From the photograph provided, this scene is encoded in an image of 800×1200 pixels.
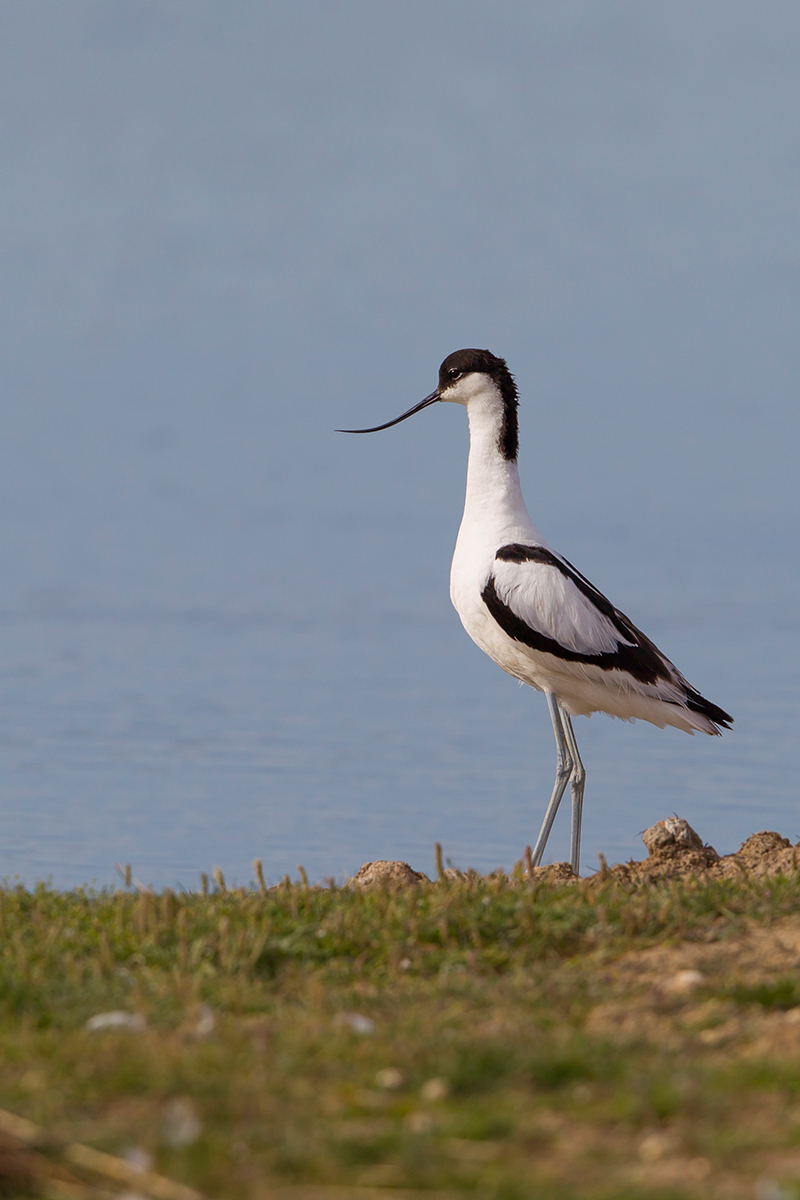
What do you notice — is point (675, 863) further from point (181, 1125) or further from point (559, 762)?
point (181, 1125)

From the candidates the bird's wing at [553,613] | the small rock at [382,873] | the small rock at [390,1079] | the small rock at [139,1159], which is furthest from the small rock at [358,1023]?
the bird's wing at [553,613]

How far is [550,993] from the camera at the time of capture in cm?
441

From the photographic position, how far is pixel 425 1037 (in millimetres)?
3869

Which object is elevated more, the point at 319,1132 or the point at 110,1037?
the point at 110,1037

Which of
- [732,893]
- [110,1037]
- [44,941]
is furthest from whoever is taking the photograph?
[732,893]

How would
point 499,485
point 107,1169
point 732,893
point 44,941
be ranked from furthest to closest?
point 499,485
point 732,893
point 44,941
point 107,1169

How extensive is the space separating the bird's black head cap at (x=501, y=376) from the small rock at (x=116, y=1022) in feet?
17.4

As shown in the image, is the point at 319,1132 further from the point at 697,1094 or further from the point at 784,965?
the point at 784,965

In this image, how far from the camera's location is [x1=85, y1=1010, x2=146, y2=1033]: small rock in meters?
4.00

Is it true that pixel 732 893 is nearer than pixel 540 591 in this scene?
Yes

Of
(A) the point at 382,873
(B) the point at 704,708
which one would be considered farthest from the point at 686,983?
(B) the point at 704,708

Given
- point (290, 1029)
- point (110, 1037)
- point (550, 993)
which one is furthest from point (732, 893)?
point (110, 1037)

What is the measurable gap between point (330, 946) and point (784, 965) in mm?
1609

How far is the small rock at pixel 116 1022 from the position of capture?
400 centimetres
